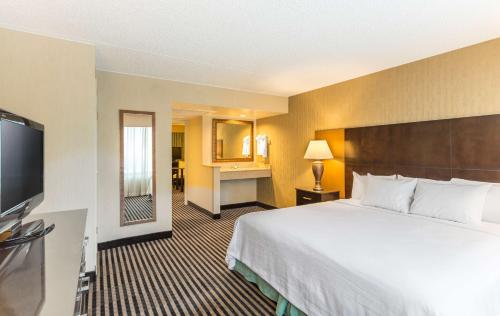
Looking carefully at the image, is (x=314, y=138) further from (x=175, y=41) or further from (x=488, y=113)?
(x=175, y=41)

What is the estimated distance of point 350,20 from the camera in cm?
218

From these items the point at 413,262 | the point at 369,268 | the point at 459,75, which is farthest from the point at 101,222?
the point at 459,75

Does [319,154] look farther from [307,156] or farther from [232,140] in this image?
[232,140]

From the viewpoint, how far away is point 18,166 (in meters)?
1.52

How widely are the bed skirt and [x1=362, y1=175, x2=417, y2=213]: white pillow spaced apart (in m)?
1.63

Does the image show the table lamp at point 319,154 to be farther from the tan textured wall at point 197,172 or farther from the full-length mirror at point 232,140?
the full-length mirror at point 232,140

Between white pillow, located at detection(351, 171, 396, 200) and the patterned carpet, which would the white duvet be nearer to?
the patterned carpet

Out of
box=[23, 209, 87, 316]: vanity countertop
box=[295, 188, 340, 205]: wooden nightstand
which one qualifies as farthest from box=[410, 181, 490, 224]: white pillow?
box=[23, 209, 87, 316]: vanity countertop

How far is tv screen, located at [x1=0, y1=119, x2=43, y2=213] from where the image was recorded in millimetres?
1330

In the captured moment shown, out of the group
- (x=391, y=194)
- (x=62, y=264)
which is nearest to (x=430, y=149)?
(x=391, y=194)

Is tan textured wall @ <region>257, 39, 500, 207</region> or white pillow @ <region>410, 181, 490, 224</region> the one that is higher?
tan textured wall @ <region>257, 39, 500, 207</region>

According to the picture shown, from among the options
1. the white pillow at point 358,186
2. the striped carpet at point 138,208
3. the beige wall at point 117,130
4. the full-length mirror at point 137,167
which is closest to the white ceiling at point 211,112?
the beige wall at point 117,130

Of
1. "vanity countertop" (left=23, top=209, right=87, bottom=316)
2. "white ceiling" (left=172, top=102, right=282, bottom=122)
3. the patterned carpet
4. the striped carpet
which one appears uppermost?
"white ceiling" (left=172, top=102, right=282, bottom=122)

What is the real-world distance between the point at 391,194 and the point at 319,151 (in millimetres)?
1365
